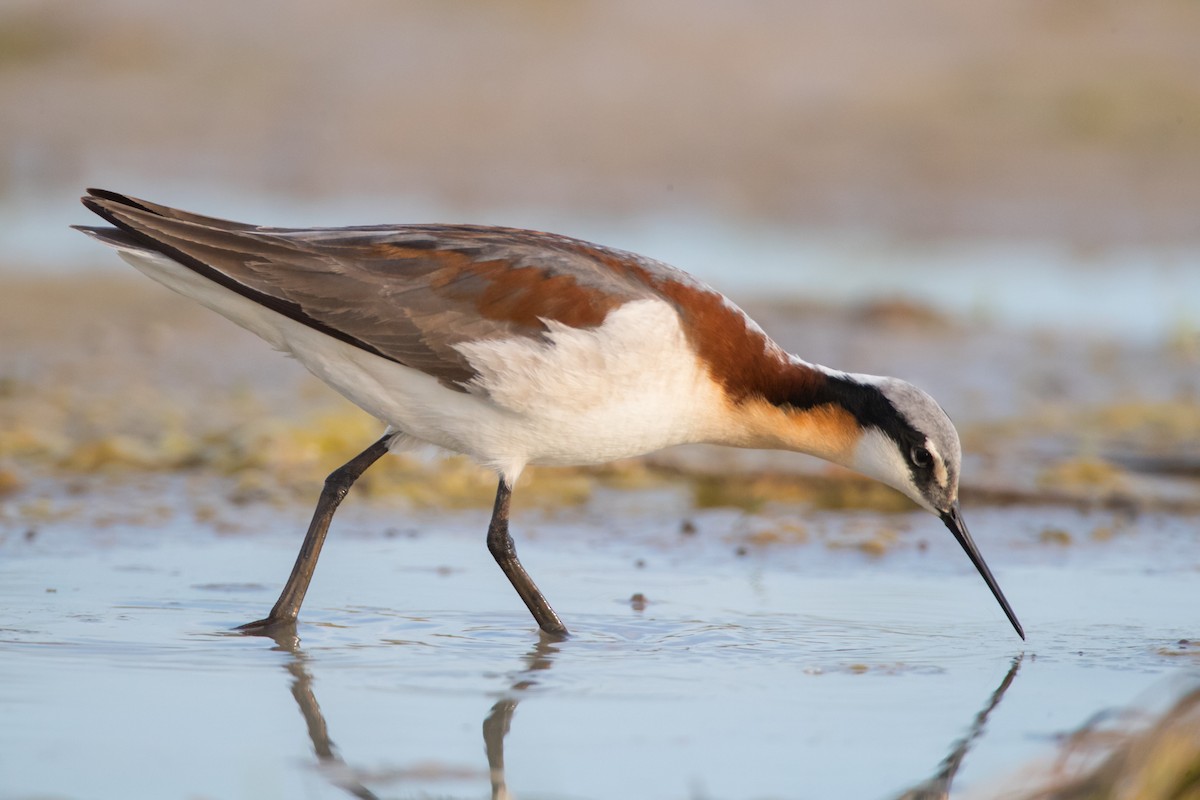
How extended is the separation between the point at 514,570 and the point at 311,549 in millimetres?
768

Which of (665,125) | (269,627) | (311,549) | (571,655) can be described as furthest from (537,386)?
(665,125)

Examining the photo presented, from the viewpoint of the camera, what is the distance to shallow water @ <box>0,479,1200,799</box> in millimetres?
4645

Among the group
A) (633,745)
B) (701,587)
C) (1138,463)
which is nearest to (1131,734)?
(633,745)

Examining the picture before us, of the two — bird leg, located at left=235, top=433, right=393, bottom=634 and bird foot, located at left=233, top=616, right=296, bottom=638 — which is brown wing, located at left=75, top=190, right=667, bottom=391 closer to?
bird leg, located at left=235, top=433, right=393, bottom=634

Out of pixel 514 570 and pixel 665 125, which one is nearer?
pixel 514 570

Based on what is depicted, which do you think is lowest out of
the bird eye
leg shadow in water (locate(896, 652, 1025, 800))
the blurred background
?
leg shadow in water (locate(896, 652, 1025, 800))

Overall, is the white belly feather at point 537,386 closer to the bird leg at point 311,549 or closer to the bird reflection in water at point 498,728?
the bird leg at point 311,549

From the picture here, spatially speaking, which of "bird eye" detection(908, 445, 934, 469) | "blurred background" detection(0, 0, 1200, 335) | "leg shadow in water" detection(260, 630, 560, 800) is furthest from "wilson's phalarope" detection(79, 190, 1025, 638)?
"blurred background" detection(0, 0, 1200, 335)

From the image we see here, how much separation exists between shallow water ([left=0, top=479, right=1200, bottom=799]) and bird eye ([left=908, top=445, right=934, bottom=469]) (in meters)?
0.55

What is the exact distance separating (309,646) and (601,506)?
8.77 ft

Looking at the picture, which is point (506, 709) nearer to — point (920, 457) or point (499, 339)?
point (499, 339)

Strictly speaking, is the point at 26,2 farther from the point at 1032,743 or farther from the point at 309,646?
the point at 1032,743

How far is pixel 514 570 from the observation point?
6449 mm

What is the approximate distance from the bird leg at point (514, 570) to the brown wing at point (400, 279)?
1.96 feet
